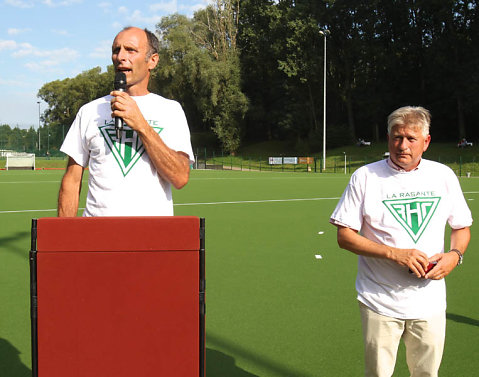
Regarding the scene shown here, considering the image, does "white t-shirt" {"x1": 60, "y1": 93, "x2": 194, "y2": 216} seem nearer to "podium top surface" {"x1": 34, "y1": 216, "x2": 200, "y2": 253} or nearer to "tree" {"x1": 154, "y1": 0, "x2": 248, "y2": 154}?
"podium top surface" {"x1": 34, "y1": 216, "x2": 200, "y2": 253}

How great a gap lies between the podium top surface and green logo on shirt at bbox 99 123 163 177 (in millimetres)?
637

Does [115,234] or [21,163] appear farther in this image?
[21,163]

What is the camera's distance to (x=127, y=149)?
253cm

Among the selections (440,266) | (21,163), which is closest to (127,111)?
(440,266)

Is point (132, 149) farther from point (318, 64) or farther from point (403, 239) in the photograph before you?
point (318, 64)

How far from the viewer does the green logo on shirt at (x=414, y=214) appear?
282cm

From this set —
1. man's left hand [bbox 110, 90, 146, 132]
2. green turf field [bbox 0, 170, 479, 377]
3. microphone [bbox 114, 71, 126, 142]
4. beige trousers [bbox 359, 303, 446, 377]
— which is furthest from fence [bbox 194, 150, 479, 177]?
man's left hand [bbox 110, 90, 146, 132]

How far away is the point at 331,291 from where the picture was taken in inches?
229

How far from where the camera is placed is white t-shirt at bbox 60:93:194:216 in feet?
8.25

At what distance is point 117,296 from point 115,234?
226 mm

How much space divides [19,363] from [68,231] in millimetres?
2483

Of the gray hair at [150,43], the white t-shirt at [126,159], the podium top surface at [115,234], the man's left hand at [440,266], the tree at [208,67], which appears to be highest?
the tree at [208,67]

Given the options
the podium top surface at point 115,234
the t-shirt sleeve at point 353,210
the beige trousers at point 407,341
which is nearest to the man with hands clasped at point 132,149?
the podium top surface at point 115,234

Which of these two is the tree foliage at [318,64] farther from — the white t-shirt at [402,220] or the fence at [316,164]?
the white t-shirt at [402,220]
